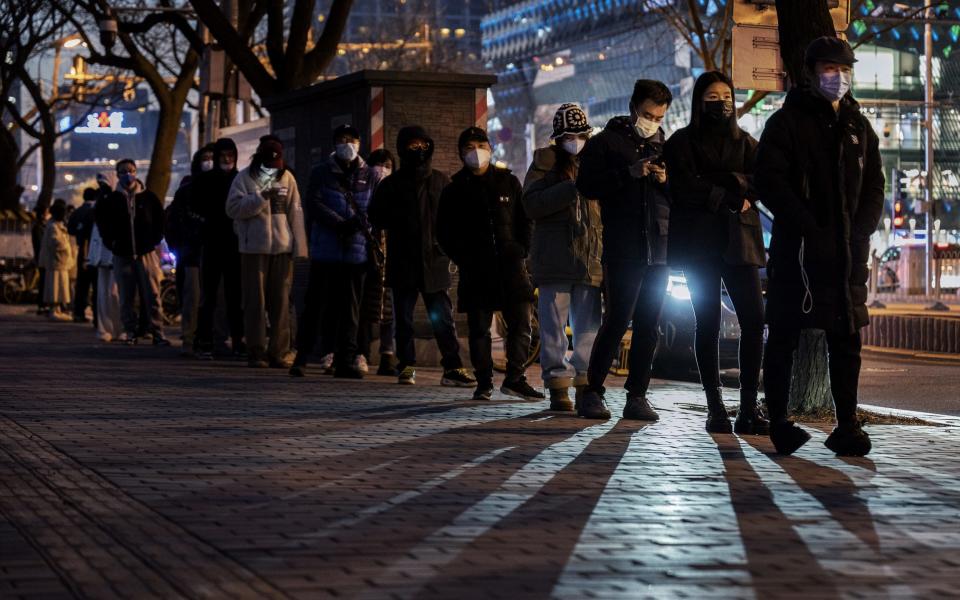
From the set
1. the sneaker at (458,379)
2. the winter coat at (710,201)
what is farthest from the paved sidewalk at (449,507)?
the sneaker at (458,379)

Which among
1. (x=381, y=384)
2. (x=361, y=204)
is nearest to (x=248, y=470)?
(x=381, y=384)

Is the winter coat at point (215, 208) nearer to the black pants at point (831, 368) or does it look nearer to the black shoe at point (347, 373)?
the black shoe at point (347, 373)

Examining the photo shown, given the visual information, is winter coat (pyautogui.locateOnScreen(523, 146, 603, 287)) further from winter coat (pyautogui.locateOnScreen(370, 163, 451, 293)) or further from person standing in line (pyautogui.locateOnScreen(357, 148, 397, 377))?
person standing in line (pyautogui.locateOnScreen(357, 148, 397, 377))

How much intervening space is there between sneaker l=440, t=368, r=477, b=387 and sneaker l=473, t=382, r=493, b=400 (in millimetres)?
1161

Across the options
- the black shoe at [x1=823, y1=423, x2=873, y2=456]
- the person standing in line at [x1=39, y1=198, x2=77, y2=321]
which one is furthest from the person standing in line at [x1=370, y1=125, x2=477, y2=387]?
the person standing in line at [x1=39, y1=198, x2=77, y2=321]

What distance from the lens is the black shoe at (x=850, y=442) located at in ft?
31.2

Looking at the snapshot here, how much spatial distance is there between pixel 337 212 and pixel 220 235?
8.92ft

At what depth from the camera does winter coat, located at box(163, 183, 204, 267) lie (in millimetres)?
19344

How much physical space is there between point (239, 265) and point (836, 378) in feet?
31.8

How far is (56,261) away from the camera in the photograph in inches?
1293

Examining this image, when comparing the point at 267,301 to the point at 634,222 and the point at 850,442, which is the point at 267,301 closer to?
the point at 634,222

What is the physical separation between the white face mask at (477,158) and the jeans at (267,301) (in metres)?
4.04

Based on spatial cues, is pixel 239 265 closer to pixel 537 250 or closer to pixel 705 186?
pixel 537 250

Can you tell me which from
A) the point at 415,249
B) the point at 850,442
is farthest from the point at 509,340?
the point at 850,442
